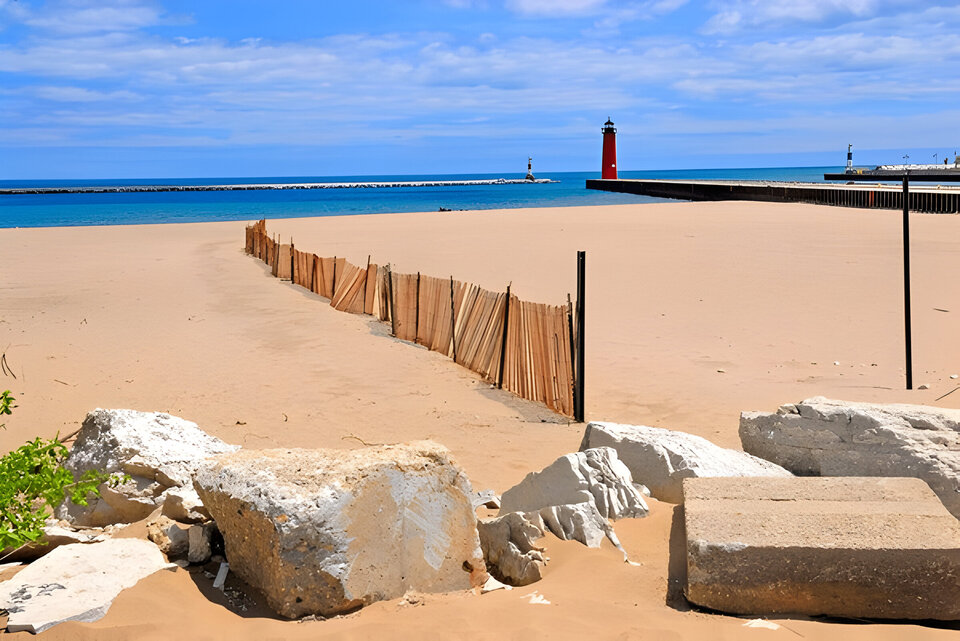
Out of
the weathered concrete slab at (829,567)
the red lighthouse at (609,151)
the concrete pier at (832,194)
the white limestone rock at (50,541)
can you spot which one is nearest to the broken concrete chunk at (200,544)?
the white limestone rock at (50,541)

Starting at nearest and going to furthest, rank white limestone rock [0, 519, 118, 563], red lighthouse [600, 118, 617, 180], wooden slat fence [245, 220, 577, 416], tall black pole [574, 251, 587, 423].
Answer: white limestone rock [0, 519, 118, 563] < tall black pole [574, 251, 587, 423] < wooden slat fence [245, 220, 577, 416] < red lighthouse [600, 118, 617, 180]

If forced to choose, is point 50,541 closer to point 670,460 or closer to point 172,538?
point 172,538

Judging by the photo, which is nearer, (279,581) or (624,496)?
(279,581)

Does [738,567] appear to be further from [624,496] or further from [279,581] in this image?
[279,581]

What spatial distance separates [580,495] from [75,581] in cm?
251

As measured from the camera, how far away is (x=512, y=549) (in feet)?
14.3

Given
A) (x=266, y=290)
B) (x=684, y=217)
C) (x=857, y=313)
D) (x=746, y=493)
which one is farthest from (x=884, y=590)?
(x=684, y=217)

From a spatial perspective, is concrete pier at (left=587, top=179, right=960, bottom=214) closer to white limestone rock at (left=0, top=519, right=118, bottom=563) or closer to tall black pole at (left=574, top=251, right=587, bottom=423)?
tall black pole at (left=574, top=251, right=587, bottom=423)

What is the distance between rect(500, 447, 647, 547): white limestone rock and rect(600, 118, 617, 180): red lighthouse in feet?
253

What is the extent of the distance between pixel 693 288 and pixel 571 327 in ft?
30.4

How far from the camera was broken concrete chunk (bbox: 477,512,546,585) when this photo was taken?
4270mm

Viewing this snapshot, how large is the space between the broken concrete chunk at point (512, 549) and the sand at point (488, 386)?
0.12 metres

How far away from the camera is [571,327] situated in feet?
25.5

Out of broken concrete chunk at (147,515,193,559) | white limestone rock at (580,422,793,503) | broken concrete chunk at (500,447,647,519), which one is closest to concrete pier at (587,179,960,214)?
white limestone rock at (580,422,793,503)
